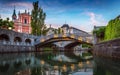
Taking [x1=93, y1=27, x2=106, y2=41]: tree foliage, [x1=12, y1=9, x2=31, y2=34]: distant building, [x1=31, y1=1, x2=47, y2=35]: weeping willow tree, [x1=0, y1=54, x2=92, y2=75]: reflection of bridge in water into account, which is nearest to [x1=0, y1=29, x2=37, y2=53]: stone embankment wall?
[x1=31, y1=1, x2=47, y2=35]: weeping willow tree

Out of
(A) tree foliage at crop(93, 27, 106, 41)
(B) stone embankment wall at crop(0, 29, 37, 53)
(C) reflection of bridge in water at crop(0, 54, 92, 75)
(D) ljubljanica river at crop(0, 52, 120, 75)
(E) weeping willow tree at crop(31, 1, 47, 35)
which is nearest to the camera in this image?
(D) ljubljanica river at crop(0, 52, 120, 75)

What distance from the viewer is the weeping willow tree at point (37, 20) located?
49784 millimetres

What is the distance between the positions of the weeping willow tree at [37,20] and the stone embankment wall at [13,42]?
1808mm

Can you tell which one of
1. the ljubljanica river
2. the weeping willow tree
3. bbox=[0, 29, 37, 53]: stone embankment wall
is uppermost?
the weeping willow tree

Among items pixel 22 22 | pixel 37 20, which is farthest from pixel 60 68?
pixel 22 22

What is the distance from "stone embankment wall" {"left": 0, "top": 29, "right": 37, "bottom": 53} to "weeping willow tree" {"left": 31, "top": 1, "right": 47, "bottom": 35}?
181cm

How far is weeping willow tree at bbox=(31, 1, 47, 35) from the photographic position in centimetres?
4978

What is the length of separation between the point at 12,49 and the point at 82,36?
47.2ft

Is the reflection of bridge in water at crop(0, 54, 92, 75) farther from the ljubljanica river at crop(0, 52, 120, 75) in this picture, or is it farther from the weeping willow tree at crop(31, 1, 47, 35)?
the weeping willow tree at crop(31, 1, 47, 35)

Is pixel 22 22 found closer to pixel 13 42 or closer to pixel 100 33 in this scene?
pixel 13 42

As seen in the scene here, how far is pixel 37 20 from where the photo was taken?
5003 cm

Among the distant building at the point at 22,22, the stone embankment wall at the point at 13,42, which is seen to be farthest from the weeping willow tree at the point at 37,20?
the distant building at the point at 22,22

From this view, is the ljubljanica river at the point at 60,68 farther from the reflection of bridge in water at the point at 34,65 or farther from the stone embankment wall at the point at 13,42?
the stone embankment wall at the point at 13,42

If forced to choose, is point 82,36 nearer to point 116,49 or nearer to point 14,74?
point 116,49
